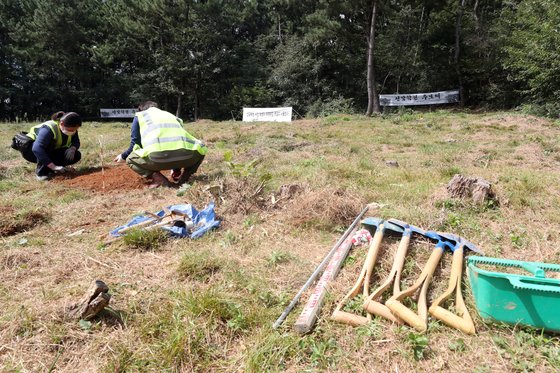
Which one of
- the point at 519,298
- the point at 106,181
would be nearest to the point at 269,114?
the point at 106,181

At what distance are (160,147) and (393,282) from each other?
10.1ft

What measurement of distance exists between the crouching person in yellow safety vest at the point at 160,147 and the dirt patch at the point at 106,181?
319mm

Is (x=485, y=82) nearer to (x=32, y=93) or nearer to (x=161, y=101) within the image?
(x=161, y=101)

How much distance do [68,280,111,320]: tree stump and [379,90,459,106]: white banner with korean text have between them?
19.7m

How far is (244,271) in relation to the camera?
2.33 meters

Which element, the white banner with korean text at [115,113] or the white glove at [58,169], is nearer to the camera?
the white glove at [58,169]

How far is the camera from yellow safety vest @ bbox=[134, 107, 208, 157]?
4168 mm

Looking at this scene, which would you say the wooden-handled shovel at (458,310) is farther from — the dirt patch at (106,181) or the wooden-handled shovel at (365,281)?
the dirt patch at (106,181)

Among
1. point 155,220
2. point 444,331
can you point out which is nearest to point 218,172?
point 155,220

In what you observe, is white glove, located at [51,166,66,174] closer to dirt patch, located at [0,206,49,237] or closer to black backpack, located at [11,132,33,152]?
black backpack, located at [11,132,33,152]

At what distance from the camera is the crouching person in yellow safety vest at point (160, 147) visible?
13.7ft

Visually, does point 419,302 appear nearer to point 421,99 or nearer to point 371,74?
point 371,74

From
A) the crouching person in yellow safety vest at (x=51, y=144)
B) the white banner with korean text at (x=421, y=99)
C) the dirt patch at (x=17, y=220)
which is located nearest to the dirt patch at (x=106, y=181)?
the crouching person in yellow safety vest at (x=51, y=144)

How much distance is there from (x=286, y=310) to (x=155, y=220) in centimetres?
166
